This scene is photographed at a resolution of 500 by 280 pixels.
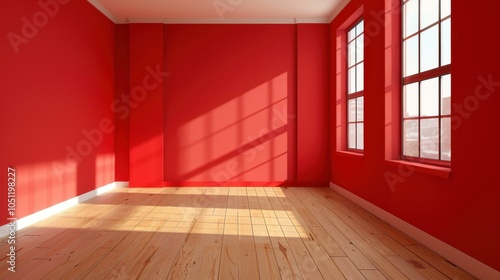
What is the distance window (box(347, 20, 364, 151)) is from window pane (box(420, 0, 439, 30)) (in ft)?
5.23

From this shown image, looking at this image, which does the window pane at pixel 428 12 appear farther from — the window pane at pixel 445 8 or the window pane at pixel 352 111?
the window pane at pixel 352 111

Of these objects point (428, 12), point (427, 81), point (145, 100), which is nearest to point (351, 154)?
point (427, 81)

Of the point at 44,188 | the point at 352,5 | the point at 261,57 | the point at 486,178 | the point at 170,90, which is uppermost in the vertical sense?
the point at 352,5

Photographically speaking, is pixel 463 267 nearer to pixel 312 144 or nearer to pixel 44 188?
pixel 312 144

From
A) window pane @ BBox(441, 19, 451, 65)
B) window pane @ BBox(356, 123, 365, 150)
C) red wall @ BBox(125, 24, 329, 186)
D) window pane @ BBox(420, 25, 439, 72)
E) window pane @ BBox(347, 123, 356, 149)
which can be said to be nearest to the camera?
window pane @ BBox(441, 19, 451, 65)

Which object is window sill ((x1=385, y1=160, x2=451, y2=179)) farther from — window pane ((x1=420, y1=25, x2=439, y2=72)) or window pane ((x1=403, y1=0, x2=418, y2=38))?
window pane ((x1=403, y1=0, x2=418, y2=38))

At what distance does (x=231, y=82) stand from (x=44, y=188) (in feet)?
11.0

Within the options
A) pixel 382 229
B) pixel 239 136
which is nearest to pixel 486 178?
pixel 382 229

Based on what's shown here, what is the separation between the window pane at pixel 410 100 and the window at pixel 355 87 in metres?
1.25

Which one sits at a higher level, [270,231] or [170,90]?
[170,90]

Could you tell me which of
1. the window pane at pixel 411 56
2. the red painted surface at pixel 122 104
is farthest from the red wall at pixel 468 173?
the red painted surface at pixel 122 104

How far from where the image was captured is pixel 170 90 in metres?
5.87

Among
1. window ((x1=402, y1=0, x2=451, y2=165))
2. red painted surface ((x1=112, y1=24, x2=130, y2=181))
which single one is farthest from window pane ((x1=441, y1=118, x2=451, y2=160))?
red painted surface ((x1=112, y1=24, x2=130, y2=181))

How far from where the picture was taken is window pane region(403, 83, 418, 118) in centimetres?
334
